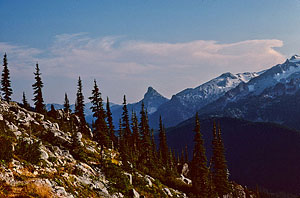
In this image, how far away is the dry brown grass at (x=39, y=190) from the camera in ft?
55.8

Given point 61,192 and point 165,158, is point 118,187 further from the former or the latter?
point 165,158

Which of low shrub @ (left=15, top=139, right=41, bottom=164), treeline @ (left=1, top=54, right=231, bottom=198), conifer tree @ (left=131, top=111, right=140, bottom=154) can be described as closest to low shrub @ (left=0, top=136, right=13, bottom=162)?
low shrub @ (left=15, top=139, right=41, bottom=164)

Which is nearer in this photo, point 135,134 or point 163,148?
point 135,134

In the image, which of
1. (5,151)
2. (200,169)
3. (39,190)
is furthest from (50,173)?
(200,169)

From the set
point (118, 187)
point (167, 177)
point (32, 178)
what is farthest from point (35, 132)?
point (167, 177)

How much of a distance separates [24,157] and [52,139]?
46.5 feet

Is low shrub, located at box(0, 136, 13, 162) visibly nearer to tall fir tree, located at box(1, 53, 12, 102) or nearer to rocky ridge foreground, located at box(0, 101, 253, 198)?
rocky ridge foreground, located at box(0, 101, 253, 198)

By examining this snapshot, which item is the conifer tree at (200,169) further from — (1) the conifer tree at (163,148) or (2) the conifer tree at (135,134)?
(1) the conifer tree at (163,148)

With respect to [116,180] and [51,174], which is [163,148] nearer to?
[116,180]

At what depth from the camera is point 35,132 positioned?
3772 centimetres

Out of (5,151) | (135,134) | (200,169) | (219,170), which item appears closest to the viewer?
(5,151)

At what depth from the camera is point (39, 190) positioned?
688 inches

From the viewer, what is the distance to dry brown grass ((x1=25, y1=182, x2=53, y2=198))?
55.8 ft

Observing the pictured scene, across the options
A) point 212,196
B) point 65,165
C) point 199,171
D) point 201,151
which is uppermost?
point 65,165
